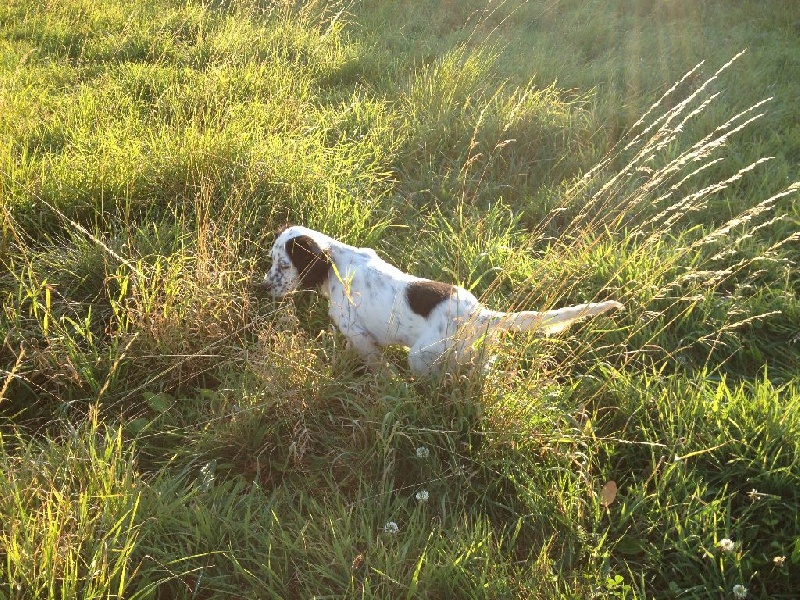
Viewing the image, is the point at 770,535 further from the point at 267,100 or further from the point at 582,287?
the point at 267,100

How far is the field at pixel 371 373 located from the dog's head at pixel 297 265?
135 millimetres

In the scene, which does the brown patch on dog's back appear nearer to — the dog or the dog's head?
the dog

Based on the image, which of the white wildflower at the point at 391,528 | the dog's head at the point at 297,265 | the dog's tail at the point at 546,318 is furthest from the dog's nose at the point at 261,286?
the white wildflower at the point at 391,528

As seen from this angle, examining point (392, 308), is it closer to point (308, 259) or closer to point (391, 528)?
point (308, 259)

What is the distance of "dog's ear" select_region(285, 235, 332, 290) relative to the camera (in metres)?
2.88

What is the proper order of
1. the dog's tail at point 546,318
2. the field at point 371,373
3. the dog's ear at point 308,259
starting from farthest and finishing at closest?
the dog's ear at point 308,259
the dog's tail at point 546,318
the field at point 371,373

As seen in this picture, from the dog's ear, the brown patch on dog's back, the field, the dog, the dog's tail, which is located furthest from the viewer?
the dog's ear

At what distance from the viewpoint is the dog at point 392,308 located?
2.33 metres

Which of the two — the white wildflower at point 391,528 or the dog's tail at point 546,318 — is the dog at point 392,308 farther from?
the white wildflower at point 391,528

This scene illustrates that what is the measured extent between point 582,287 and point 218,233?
200cm

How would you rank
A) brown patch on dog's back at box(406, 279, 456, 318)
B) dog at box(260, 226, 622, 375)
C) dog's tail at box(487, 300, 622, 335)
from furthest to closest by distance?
brown patch on dog's back at box(406, 279, 456, 318), dog at box(260, 226, 622, 375), dog's tail at box(487, 300, 622, 335)

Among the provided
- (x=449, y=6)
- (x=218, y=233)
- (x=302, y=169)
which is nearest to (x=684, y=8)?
(x=449, y=6)

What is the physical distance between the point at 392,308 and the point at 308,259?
1.72 ft

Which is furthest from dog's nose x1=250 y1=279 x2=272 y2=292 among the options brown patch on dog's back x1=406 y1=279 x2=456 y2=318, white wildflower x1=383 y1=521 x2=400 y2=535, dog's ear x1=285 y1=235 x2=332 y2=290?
white wildflower x1=383 y1=521 x2=400 y2=535
